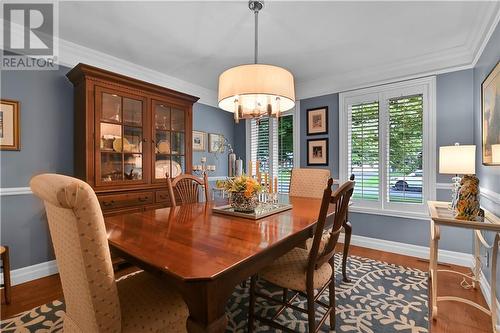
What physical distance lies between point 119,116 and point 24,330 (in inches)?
76.2

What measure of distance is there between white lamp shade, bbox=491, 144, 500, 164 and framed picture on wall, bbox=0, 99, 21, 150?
4.01 m

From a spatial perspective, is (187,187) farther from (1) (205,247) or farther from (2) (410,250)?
(2) (410,250)

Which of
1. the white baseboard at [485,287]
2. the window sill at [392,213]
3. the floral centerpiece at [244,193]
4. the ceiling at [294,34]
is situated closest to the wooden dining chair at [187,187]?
the floral centerpiece at [244,193]

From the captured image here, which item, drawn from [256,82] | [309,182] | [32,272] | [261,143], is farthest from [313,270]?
[261,143]

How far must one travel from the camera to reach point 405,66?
2971 millimetres

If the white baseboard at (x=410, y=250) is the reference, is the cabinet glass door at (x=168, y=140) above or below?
above

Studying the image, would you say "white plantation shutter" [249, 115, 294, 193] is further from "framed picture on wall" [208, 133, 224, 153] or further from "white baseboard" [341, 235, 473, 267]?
"white baseboard" [341, 235, 473, 267]

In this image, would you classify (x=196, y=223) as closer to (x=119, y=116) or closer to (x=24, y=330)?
(x=24, y=330)

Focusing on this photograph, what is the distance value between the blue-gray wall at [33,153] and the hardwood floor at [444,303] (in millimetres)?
300

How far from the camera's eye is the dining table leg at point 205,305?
31.8 inches

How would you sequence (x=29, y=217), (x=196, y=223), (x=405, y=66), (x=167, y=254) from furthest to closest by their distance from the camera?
1. (x=405, y=66)
2. (x=29, y=217)
3. (x=196, y=223)
4. (x=167, y=254)

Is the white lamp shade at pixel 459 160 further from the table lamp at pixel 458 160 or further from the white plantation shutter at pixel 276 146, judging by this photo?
the white plantation shutter at pixel 276 146

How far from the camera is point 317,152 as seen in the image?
3695mm

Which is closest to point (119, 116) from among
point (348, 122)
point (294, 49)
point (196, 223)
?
point (196, 223)
